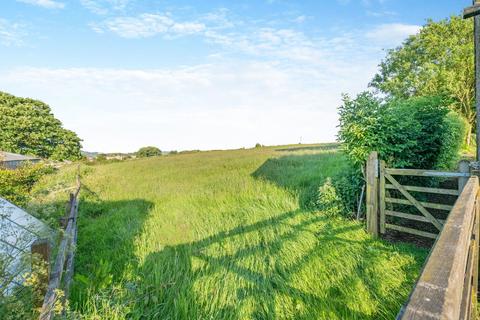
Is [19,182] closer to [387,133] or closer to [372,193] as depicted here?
[372,193]

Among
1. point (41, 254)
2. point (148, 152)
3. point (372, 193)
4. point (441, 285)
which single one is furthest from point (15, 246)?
point (148, 152)

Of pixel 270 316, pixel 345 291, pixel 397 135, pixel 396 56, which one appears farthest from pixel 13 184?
pixel 396 56

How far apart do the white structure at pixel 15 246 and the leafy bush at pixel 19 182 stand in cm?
508

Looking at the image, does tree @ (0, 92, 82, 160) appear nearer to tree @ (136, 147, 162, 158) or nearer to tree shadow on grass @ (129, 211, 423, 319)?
tree @ (136, 147, 162, 158)

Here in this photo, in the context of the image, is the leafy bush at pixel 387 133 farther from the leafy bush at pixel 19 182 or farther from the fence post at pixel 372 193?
the leafy bush at pixel 19 182

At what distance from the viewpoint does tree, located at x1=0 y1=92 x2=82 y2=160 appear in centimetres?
3064

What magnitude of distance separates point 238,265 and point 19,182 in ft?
46.9

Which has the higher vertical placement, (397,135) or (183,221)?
(397,135)

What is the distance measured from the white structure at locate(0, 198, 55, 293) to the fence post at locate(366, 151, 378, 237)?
572 centimetres

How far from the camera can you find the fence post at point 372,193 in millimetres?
5367

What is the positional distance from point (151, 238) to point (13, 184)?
1095cm

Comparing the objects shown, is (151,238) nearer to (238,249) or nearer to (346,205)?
(238,249)

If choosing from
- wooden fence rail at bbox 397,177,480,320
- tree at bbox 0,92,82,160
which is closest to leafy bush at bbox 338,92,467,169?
wooden fence rail at bbox 397,177,480,320

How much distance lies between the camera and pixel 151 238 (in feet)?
18.2
